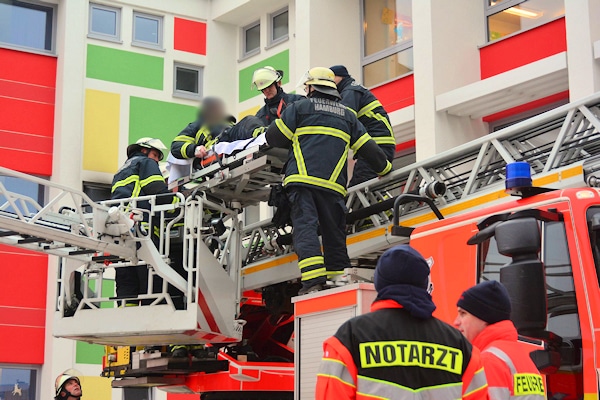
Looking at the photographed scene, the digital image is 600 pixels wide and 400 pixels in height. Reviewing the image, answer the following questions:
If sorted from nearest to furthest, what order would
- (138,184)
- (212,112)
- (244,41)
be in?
(138,184) → (212,112) → (244,41)

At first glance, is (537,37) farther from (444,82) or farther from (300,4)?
(300,4)

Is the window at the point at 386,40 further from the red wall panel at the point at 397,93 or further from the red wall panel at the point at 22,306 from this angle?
the red wall panel at the point at 22,306

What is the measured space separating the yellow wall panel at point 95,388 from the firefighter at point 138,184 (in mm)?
8913

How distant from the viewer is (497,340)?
4.15 meters

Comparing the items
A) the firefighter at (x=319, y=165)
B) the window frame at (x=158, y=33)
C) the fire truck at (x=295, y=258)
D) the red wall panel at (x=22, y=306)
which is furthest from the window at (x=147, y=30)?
the firefighter at (x=319, y=165)

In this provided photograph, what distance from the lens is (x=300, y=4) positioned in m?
16.5

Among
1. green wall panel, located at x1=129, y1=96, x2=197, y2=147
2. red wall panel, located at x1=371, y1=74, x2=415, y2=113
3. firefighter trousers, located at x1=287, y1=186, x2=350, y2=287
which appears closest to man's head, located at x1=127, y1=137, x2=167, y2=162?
firefighter trousers, located at x1=287, y1=186, x2=350, y2=287

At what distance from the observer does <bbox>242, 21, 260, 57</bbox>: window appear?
65.3 feet

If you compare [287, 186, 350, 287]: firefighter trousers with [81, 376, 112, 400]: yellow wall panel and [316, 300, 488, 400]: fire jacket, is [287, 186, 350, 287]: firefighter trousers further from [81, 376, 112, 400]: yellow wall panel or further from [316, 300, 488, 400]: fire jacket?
[81, 376, 112, 400]: yellow wall panel

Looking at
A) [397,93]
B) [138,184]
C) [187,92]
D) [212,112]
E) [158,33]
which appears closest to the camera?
[138,184]

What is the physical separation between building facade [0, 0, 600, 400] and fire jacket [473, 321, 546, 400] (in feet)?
27.6

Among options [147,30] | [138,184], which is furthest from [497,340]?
[147,30]

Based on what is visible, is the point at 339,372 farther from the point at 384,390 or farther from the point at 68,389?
the point at 68,389

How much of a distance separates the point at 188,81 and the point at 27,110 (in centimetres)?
328
